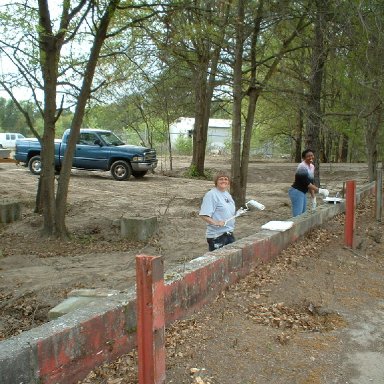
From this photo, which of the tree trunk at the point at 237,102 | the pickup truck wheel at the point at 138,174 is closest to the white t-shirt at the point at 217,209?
the tree trunk at the point at 237,102

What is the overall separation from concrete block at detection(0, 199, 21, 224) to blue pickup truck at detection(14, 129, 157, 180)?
8.88 metres

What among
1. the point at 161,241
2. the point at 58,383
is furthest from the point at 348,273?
the point at 58,383

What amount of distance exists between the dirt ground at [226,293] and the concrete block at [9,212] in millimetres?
237

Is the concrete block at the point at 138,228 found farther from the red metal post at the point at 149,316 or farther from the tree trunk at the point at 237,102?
the red metal post at the point at 149,316

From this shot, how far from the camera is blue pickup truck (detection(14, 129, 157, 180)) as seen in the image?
20.8 m

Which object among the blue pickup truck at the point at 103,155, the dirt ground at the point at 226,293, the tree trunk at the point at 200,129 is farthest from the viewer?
the tree trunk at the point at 200,129

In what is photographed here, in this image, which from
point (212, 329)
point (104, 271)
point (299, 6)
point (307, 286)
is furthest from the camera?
A: point (299, 6)

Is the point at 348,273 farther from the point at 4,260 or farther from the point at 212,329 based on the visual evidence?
the point at 4,260

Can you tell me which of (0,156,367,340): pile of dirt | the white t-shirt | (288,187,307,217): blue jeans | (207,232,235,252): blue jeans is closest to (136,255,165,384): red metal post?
(0,156,367,340): pile of dirt

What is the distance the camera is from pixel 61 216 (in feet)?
33.4

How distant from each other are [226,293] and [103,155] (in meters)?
16.1

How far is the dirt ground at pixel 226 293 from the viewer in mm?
3973

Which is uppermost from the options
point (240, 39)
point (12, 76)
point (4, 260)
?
point (240, 39)

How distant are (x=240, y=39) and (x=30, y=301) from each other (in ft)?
25.6
